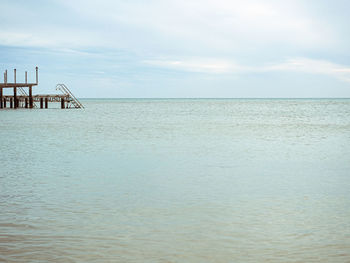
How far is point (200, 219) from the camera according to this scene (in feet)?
25.5

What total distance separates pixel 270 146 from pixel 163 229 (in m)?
14.5

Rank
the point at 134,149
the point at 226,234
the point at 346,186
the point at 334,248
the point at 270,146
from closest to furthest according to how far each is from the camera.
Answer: the point at 334,248 → the point at 226,234 → the point at 346,186 → the point at 134,149 → the point at 270,146

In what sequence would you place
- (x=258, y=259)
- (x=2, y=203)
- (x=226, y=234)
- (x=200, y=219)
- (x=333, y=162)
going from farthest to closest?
(x=333, y=162) → (x=2, y=203) → (x=200, y=219) → (x=226, y=234) → (x=258, y=259)

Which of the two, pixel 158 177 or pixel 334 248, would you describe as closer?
pixel 334 248

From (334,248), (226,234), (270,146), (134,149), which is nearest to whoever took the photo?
(334,248)

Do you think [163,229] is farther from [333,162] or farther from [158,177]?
[333,162]

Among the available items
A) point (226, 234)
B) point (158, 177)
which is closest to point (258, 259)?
point (226, 234)

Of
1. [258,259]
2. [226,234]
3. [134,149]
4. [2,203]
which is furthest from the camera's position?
[134,149]

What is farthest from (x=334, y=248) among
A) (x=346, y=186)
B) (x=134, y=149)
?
(x=134, y=149)

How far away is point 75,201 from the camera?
30.1ft

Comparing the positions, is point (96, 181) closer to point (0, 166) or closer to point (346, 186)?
point (0, 166)

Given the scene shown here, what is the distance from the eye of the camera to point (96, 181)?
11.5 metres

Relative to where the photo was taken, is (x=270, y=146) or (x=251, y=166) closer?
(x=251, y=166)

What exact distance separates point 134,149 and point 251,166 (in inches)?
267
